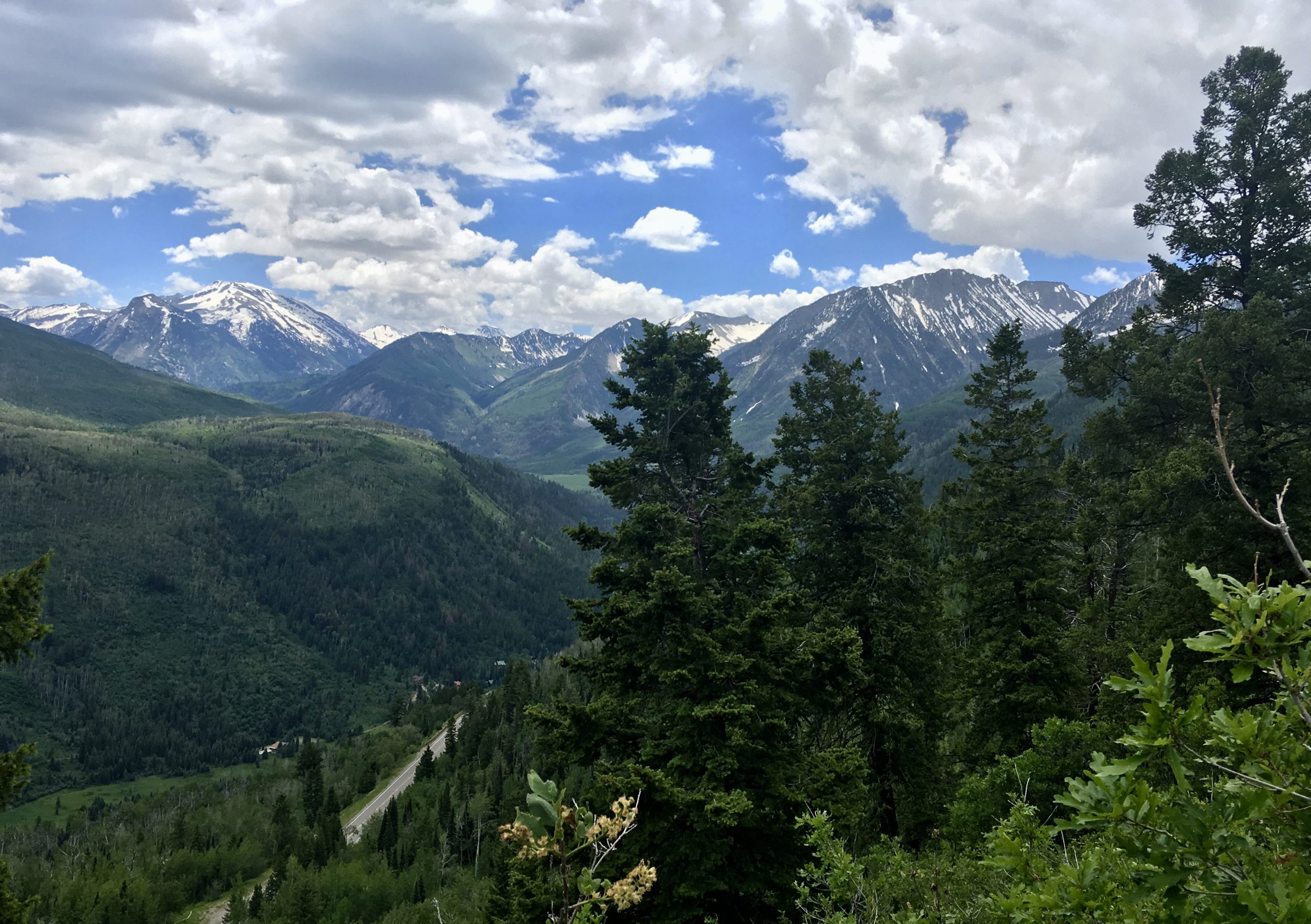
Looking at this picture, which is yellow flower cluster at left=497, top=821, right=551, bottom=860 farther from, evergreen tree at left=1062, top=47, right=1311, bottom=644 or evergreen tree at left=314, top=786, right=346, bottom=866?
evergreen tree at left=314, top=786, right=346, bottom=866

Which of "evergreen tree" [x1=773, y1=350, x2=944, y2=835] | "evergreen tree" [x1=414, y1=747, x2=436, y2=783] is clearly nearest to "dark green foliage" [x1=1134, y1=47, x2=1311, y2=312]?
"evergreen tree" [x1=773, y1=350, x2=944, y2=835]

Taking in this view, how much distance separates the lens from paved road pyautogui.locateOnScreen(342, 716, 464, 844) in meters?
109

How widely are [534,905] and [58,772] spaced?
269184mm

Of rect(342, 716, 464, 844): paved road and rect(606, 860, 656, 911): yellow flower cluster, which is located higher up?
rect(606, 860, 656, 911): yellow flower cluster

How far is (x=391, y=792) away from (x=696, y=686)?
133 metres

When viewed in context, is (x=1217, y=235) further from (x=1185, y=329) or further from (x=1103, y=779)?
(x=1103, y=779)

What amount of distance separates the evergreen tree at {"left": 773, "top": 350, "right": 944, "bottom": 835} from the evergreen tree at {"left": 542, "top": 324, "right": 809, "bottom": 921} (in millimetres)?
3305

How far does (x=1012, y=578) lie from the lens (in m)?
22.5

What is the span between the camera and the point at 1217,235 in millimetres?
18859

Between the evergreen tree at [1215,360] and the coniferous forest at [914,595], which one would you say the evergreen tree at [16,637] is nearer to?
the coniferous forest at [914,595]

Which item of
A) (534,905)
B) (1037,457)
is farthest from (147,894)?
(1037,457)

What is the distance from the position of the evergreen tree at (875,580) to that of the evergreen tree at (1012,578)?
1.61 metres

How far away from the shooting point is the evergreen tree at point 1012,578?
70.9ft

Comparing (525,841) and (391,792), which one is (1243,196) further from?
(391,792)
